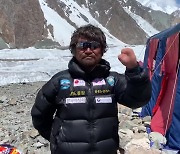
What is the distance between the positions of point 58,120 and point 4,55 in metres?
25.5

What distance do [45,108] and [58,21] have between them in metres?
68.2

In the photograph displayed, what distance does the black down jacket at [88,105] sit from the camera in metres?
2.44

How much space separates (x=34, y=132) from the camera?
6.40 m

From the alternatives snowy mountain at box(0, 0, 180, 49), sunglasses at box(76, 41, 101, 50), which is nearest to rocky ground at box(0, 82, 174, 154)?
sunglasses at box(76, 41, 101, 50)

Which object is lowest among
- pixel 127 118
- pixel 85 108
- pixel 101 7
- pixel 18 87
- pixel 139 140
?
pixel 101 7

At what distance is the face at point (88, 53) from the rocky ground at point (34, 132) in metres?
2.83

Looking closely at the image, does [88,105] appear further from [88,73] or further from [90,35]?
[90,35]

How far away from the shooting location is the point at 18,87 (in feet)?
46.6

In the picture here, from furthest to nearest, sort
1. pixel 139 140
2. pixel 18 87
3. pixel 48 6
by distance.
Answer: pixel 48 6 → pixel 18 87 → pixel 139 140

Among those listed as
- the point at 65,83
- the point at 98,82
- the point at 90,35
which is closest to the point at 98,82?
the point at 98,82

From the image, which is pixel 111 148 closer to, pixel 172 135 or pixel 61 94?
pixel 61 94

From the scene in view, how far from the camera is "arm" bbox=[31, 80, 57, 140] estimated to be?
2.54 metres

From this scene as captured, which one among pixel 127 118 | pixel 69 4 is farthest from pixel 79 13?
pixel 127 118

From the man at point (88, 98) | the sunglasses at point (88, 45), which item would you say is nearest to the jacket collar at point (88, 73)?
the man at point (88, 98)
